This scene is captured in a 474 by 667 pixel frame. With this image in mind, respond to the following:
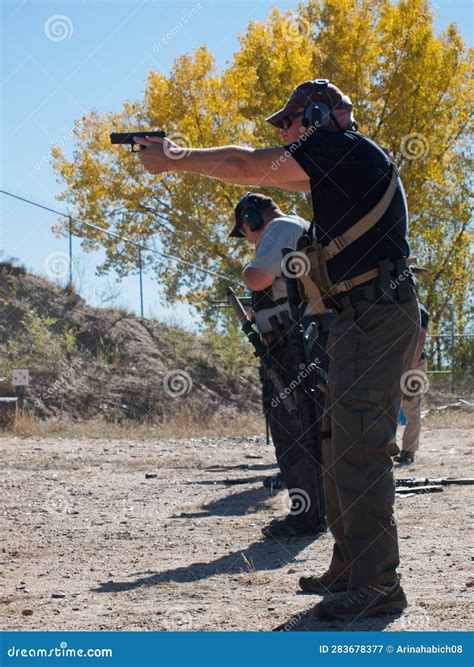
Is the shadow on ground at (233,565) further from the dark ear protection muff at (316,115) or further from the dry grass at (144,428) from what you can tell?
the dry grass at (144,428)

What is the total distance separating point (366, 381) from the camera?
4.32 metres

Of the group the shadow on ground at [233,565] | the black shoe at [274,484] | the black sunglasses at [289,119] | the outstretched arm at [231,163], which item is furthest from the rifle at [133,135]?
the black shoe at [274,484]

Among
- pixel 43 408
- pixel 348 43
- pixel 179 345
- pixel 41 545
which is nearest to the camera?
pixel 41 545

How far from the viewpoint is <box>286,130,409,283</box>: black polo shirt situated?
14.1ft

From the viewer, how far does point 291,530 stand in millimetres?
6223

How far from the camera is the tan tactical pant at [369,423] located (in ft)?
14.1

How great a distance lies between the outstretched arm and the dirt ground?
1853 millimetres

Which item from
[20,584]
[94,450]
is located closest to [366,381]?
[20,584]

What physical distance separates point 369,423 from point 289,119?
54.7 inches

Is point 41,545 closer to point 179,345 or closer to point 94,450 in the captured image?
point 94,450

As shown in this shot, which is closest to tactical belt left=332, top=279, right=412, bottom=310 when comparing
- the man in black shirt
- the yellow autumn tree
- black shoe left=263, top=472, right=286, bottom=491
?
the man in black shirt

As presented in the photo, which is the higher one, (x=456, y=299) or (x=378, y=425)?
(x=456, y=299)

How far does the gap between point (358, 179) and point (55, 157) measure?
940 inches

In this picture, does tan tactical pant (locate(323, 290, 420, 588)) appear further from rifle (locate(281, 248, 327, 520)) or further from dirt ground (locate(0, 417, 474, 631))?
rifle (locate(281, 248, 327, 520))
